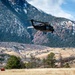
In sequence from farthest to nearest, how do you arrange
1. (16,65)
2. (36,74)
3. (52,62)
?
1. (52,62)
2. (16,65)
3. (36,74)

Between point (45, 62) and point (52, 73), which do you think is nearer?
point (52, 73)

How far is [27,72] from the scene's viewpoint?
64688mm

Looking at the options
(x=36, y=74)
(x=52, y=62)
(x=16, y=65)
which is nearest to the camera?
(x=36, y=74)

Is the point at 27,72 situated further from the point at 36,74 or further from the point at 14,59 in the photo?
the point at 14,59

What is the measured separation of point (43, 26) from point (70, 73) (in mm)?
11402

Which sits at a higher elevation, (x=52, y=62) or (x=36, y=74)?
(x=36, y=74)

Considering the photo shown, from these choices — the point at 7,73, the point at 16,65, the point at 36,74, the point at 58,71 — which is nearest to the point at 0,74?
the point at 7,73

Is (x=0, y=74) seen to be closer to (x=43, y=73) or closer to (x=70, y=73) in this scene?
(x=43, y=73)

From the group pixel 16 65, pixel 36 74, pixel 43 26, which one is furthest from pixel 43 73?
pixel 16 65

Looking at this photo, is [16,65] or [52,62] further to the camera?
[52,62]

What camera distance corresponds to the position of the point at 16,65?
143875mm

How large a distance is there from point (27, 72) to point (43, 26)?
10.3 m

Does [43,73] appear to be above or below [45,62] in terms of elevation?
above

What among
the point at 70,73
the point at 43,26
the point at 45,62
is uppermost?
the point at 43,26
